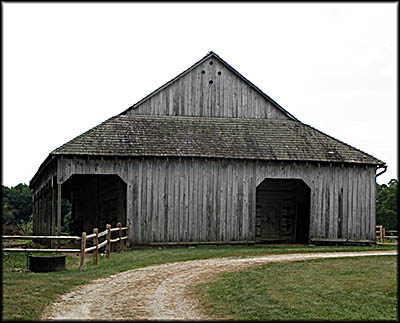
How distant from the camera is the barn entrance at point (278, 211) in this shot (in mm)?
28547

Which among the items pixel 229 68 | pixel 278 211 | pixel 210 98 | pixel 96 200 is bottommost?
pixel 278 211

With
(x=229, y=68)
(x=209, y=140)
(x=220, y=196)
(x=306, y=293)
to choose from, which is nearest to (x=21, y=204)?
(x=229, y=68)

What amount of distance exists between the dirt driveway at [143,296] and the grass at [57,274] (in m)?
0.33

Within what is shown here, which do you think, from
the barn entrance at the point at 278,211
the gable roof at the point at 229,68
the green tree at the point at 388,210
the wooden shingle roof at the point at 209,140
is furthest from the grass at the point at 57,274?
the green tree at the point at 388,210

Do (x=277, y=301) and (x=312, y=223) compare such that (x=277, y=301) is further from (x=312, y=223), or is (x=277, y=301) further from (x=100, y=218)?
(x=100, y=218)

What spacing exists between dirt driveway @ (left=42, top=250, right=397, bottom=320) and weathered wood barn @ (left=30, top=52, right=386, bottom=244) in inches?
267

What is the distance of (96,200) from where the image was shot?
3216 cm

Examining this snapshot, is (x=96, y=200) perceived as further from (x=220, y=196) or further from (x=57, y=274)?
(x=57, y=274)

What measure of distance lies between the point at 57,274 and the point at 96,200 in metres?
17.3

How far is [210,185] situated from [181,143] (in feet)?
7.13

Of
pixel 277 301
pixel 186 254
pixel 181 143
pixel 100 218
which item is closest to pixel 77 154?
pixel 181 143

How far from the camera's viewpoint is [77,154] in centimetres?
2275

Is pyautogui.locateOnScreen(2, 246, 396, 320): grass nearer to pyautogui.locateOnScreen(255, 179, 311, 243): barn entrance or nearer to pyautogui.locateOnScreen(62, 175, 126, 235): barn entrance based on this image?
pyautogui.locateOnScreen(62, 175, 126, 235): barn entrance

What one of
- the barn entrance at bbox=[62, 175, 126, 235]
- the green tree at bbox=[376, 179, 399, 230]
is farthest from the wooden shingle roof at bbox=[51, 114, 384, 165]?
the green tree at bbox=[376, 179, 399, 230]
